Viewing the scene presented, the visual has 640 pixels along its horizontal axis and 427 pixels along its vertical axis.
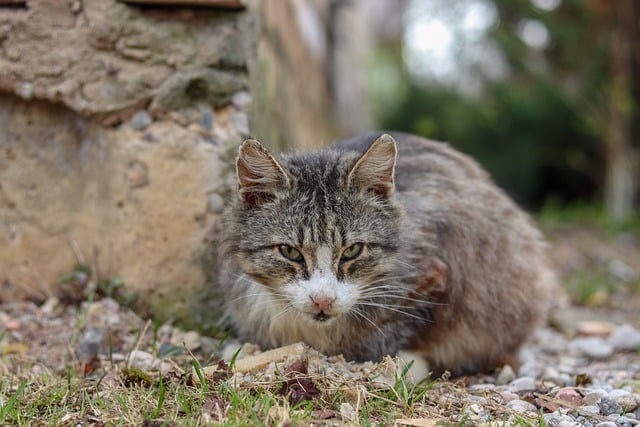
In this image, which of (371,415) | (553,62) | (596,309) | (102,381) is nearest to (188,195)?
(102,381)

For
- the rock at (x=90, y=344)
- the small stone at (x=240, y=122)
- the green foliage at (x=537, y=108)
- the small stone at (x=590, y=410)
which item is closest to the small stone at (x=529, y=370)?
the small stone at (x=590, y=410)

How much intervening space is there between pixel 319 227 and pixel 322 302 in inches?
13.0

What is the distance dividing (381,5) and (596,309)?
14477mm

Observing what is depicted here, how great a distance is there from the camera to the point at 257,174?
3.26m

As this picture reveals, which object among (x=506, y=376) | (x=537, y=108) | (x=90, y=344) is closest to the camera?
(x=90, y=344)

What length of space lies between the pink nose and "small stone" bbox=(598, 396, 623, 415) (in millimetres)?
1203

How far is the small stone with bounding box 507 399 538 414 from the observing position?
3032 millimetres

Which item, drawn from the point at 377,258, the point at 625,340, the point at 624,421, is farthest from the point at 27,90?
the point at 625,340

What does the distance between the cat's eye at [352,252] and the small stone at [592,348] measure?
2049 millimetres

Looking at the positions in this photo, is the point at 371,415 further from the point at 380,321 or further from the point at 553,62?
the point at 553,62

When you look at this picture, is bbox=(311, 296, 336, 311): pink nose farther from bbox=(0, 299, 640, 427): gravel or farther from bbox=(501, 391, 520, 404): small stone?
bbox=(501, 391, 520, 404): small stone

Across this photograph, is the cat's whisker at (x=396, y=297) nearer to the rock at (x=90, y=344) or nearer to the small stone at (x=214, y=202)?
the small stone at (x=214, y=202)

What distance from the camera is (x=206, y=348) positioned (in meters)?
3.76

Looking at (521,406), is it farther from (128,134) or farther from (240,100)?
(128,134)
